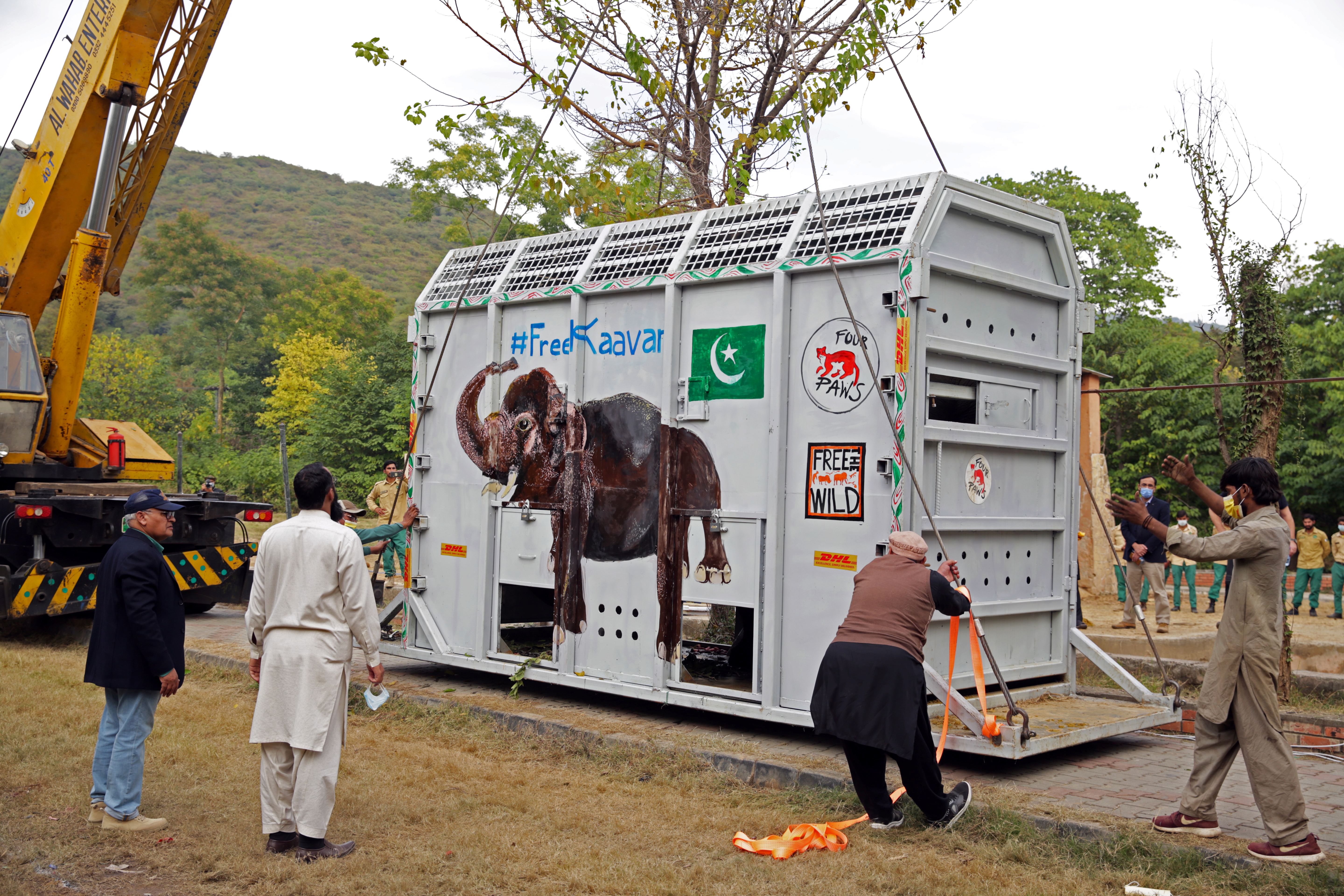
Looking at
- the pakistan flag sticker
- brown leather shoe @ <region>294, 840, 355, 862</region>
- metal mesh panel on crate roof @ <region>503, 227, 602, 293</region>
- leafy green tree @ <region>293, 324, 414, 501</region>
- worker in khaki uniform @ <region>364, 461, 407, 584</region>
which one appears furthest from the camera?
leafy green tree @ <region>293, 324, 414, 501</region>

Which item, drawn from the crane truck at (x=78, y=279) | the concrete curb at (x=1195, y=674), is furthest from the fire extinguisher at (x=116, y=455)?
the concrete curb at (x=1195, y=674)

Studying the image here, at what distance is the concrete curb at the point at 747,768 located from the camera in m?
4.95

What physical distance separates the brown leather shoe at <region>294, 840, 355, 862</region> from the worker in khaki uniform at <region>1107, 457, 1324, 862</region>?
12.5 feet

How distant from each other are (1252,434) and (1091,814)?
17.5 ft

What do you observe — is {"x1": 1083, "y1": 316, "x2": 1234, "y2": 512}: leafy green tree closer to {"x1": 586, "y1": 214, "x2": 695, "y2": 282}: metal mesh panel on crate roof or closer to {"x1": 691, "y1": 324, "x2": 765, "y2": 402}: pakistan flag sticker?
{"x1": 586, "y1": 214, "x2": 695, "y2": 282}: metal mesh panel on crate roof

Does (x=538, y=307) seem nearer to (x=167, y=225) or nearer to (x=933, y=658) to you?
(x=933, y=658)

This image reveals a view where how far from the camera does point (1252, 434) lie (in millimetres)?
9469

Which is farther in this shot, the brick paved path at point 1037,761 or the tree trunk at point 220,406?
the tree trunk at point 220,406

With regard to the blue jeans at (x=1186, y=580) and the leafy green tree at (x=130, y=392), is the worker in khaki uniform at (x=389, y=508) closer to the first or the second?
the blue jeans at (x=1186, y=580)

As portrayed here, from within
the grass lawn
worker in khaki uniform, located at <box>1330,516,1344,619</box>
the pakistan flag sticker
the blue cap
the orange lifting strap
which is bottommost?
the grass lawn

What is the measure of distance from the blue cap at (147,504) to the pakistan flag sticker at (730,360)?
11.7ft

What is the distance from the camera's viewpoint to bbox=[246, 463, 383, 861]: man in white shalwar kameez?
4953mm

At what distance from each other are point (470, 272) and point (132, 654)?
5.09 meters

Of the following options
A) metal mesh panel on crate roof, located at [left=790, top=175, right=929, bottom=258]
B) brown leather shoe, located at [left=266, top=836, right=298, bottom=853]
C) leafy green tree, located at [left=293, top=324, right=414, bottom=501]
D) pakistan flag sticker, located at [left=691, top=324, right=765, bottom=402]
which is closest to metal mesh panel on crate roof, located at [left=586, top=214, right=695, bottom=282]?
pakistan flag sticker, located at [left=691, top=324, right=765, bottom=402]
